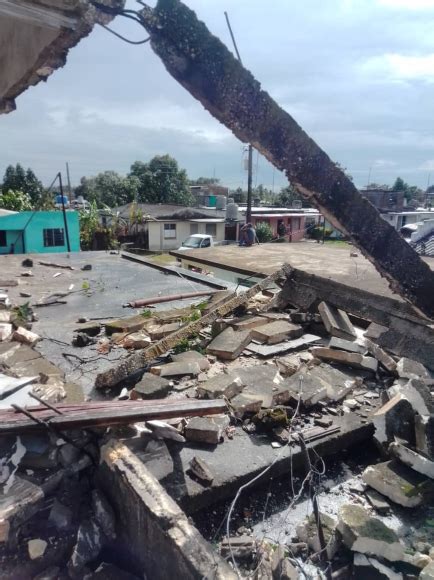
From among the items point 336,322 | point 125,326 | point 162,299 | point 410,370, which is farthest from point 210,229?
point 410,370

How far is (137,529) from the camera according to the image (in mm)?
2766

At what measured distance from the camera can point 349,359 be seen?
195 inches

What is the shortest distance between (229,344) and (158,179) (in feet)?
147

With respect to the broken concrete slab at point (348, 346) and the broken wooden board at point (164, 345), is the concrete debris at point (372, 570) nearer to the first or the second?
the broken concrete slab at point (348, 346)

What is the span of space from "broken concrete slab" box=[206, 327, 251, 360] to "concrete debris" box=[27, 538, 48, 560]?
9.97 ft

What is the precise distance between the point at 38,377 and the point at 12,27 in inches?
140

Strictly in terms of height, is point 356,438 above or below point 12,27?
below

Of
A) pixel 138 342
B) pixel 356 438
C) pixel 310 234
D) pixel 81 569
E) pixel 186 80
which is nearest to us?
pixel 81 569

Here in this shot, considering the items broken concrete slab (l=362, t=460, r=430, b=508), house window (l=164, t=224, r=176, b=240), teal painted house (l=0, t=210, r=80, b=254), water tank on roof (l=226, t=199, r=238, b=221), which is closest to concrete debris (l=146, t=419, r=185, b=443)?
broken concrete slab (l=362, t=460, r=430, b=508)

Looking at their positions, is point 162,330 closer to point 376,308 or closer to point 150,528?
point 376,308

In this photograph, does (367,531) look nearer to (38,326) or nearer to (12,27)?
(12,27)

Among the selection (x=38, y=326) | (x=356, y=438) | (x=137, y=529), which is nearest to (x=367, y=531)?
(x=356, y=438)

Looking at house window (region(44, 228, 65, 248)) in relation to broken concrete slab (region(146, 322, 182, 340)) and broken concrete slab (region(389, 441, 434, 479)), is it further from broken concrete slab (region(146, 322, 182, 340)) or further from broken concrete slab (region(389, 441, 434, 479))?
broken concrete slab (region(389, 441, 434, 479))

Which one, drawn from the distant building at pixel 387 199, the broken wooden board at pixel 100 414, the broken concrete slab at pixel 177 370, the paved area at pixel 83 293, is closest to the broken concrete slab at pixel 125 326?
the paved area at pixel 83 293
